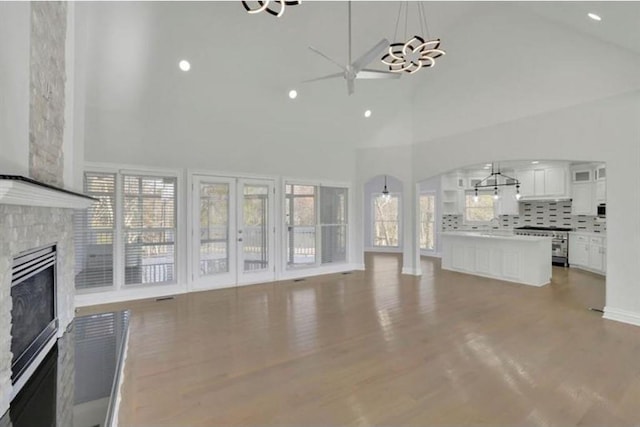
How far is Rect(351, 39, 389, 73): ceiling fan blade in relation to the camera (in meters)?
3.31

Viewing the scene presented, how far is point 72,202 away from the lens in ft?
8.12

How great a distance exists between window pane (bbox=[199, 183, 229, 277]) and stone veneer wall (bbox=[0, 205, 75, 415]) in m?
2.80

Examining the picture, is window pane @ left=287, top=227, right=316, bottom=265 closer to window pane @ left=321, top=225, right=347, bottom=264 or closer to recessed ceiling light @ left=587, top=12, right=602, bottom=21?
window pane @ left=321, top=225, right=347, bottom=264

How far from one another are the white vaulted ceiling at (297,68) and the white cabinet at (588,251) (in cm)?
410

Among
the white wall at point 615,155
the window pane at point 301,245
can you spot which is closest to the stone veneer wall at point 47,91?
the window pane at point 301,245

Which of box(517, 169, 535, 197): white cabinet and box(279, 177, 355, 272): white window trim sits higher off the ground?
box(517, 169, 535, 197): white cabinet

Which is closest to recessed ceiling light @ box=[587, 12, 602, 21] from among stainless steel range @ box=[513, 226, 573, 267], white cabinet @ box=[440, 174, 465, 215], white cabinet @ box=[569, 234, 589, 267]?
white cabinet @ box=[569, 234, 589, 267]

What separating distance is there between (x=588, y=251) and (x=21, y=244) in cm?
983

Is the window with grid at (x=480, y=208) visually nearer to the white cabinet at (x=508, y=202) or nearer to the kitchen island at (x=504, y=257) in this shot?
the white cabinet at (x=508, y=202)

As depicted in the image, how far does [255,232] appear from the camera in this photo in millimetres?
6418

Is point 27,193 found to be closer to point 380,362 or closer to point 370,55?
point 380,362

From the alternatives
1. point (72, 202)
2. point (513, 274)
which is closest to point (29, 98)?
point (72, 202)

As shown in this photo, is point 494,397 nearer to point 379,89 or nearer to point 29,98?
point 29,98

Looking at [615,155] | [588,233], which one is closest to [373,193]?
[588,233]
